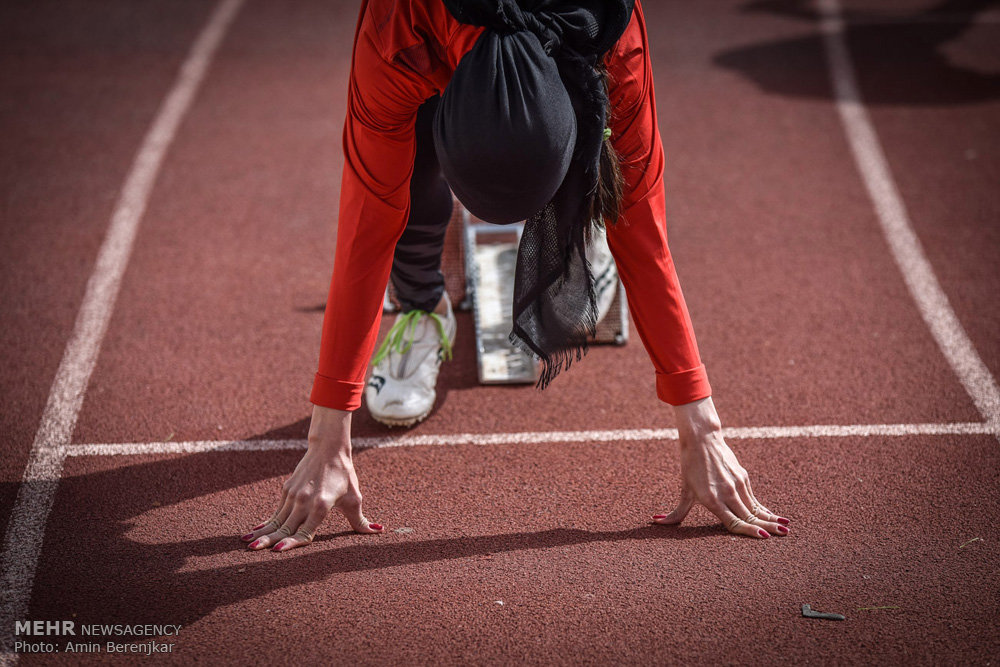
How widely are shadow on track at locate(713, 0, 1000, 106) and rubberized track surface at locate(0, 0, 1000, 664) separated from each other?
0.05 m

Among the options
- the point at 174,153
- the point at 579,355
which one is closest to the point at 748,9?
the point at 174,153

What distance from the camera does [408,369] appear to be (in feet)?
10.0

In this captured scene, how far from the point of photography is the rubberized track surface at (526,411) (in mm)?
2193

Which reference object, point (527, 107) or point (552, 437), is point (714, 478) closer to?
point (552, 437)

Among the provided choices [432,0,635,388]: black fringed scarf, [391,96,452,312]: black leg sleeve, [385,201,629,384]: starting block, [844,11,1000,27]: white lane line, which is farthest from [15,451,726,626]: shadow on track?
[844,11,1000,27]: white lane line

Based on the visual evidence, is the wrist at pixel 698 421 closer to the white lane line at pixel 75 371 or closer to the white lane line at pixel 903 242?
the white lane line at pixel 903 242

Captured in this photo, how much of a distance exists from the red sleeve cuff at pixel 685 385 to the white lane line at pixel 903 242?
4.62ft

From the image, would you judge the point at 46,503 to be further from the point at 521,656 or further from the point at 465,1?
the point at 465,1

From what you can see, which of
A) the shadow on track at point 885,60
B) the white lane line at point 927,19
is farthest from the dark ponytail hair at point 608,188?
A: the white lane line at point 927,19

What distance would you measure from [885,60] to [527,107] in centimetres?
534

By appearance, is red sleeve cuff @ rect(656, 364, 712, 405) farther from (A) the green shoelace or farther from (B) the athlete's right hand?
(A) the green shoelace

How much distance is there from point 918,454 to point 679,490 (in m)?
0.82

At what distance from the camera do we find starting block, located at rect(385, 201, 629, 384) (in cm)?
329

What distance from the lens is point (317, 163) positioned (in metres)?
4.91
